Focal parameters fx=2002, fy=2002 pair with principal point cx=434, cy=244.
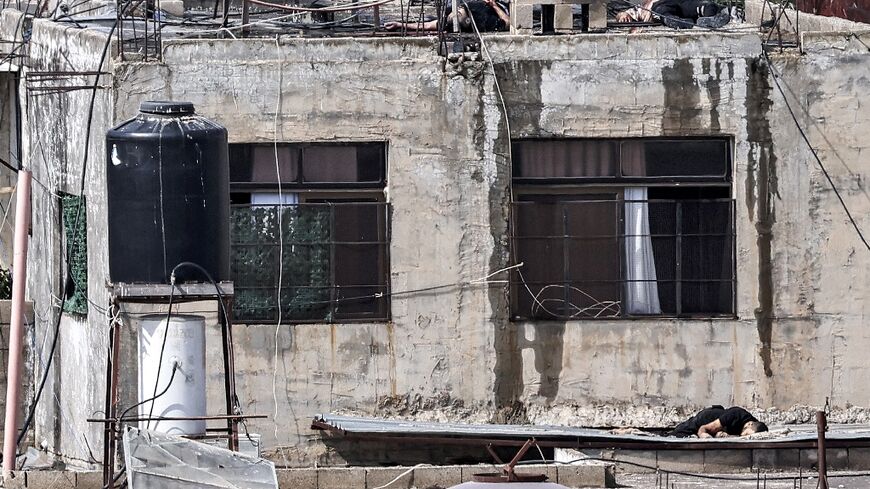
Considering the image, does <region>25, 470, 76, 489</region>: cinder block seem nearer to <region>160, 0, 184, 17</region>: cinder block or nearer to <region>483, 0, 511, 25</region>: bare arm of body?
<region>483, 0, 511, 25</region>: bare arm of body

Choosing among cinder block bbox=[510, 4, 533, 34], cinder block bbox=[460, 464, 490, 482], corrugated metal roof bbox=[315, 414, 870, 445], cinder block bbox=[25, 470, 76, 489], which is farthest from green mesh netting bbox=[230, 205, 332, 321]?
cinder block bbox=[25, 470, 76, 489]

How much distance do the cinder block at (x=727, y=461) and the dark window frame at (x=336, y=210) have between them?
3.50 metres

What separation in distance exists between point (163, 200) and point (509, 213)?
5.14m

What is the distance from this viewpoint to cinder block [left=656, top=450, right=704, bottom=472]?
17359 mm

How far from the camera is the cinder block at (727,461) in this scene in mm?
17359

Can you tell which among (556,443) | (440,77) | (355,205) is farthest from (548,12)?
(556,443)

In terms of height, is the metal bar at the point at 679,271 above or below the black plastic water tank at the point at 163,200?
below

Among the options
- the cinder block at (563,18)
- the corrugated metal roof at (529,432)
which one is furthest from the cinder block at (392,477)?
the cinder block at (563,18)

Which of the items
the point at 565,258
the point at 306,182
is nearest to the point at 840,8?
the point at 565,258

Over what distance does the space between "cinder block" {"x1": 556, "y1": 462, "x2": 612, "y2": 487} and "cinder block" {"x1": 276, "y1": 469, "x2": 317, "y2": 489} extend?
1862 mm

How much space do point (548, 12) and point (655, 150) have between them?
68.1 inches

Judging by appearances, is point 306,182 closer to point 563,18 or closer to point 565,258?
point 565,258

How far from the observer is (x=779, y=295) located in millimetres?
19125

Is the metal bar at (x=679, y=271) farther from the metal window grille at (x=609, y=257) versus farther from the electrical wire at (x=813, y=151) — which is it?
the electrical wire at (x=813, y=151)
